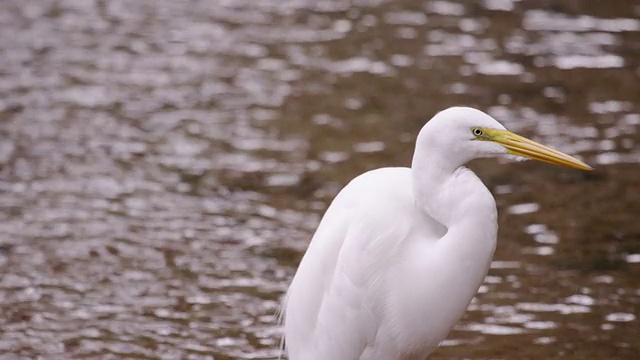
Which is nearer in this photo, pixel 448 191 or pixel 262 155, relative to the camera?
pixel 448 191

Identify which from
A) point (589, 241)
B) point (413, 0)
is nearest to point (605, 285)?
point (589, 241)

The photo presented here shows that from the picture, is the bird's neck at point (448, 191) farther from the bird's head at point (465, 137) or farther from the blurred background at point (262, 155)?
the blurred background at point (262, 155)

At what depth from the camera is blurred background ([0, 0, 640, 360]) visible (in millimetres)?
5125

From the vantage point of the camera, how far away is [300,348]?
396 cm

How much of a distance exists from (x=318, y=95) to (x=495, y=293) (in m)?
2.73

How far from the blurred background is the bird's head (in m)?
1.36

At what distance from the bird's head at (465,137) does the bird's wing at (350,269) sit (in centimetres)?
25

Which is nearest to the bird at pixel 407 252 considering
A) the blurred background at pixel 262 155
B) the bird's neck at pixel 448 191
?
the bird's neck at pixel 448 191

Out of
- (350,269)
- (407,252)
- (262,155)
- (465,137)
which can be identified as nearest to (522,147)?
(465,137)

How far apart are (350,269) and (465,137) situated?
56 cm

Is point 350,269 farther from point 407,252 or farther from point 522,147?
point 522,147

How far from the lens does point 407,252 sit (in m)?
3.74

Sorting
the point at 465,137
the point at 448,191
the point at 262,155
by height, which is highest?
the point at 465,137

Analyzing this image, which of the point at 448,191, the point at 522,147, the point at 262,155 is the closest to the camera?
the point at 448,191
